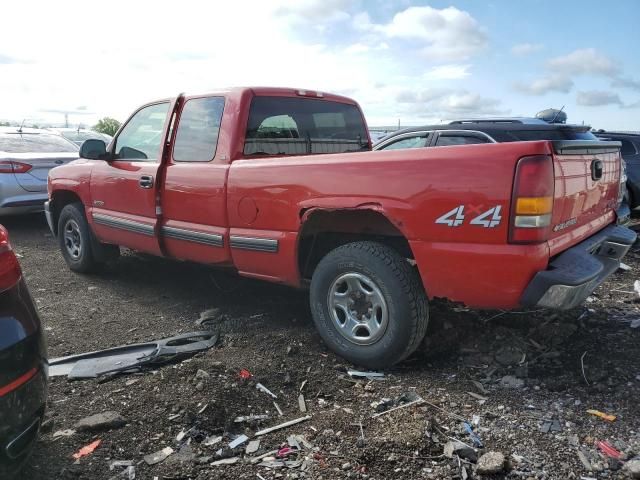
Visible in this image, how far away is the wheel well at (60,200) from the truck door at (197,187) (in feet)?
6.37

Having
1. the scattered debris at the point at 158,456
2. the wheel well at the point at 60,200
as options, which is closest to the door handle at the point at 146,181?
the wheel well at the point at 60,200

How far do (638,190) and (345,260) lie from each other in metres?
7.30

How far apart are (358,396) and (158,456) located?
1.15 m

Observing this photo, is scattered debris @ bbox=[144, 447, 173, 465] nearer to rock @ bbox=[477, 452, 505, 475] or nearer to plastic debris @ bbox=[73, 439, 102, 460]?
plastic debris @ bbox=[73, 439, 102, 460]

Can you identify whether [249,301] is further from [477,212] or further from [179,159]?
[477,212]

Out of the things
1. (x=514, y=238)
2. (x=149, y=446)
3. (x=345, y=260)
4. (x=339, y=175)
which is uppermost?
(x=339, y=175)

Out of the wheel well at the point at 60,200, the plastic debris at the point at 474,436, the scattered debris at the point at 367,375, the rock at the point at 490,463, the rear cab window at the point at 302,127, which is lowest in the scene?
the scattered debris at the point at 367,375

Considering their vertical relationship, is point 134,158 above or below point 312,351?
above

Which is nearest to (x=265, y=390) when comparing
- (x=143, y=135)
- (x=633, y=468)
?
(x=633, y=468)

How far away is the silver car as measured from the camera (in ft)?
25.0

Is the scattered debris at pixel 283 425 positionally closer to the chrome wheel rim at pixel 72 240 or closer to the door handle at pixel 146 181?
the door handle at pixel 146 181

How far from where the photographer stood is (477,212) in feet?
8.96

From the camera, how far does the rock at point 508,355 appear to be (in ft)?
11.0

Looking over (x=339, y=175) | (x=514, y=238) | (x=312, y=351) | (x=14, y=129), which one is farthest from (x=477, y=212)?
(x=14, y=129)
